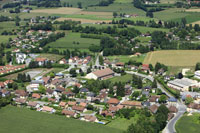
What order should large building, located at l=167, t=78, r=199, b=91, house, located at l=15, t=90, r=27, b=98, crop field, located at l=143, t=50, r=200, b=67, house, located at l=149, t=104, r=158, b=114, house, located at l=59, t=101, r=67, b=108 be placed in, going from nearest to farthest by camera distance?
house, located at l=149, t=104, r=158, b=114 → house, located at l=59, t=101, r=67, b=108 → house, located at l=15, t=90, r=27, b=98 → large building, located at l=167, t=78, r=199, b=91 → crop field, located at l=143, t=50, r=200, b=67

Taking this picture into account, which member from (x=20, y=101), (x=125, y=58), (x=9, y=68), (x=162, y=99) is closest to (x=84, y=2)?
(x=125, y=58)

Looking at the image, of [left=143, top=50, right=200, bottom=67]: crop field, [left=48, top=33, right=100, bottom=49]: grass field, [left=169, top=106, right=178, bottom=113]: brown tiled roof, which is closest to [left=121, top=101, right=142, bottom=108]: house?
[left=169, top=106, right=178, bottom=113]: brown tiled roof

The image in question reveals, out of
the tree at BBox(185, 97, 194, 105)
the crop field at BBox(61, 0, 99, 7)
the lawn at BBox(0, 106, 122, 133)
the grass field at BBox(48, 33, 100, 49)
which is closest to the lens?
the lawn at BBox(0, 106, 122, 133)

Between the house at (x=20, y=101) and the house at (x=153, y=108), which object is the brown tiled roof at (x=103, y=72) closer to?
the house at (x=20, y=101)

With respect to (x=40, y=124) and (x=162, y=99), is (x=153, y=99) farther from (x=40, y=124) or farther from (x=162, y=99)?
(x=40, y=124)

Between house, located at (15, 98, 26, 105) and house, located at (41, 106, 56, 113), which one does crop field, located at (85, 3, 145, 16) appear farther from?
house, located at (41, 106, 56, 113)

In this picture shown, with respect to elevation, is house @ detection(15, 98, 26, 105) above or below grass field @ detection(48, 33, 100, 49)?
below

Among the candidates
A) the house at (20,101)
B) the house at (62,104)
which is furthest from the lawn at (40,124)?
the house at (20,101)

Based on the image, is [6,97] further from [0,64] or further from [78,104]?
[0,64]
